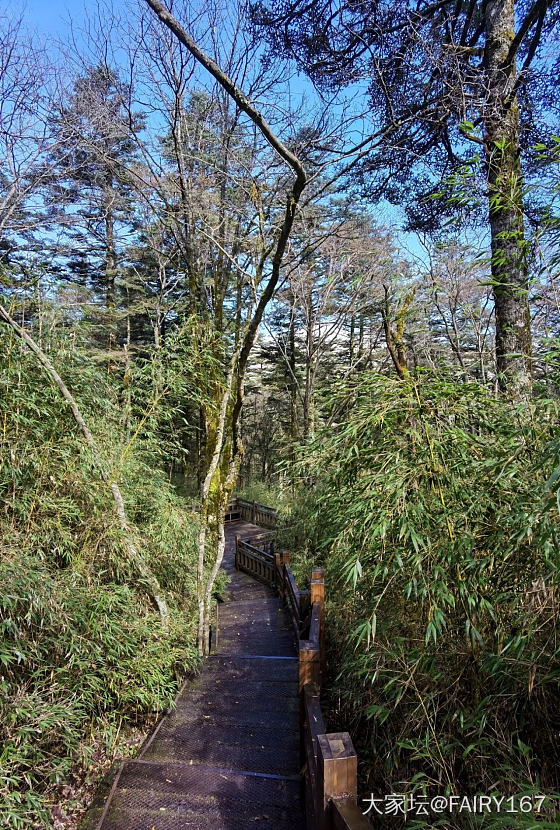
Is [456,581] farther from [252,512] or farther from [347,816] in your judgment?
[252,512]

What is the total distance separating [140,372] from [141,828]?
2.87 m

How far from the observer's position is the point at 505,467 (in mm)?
1444

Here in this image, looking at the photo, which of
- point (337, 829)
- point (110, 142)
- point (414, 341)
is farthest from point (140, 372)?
point (414, 341)

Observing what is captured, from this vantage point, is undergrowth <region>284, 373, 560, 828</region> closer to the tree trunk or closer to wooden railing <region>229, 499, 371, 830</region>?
wooden railing <region>229, 499, 371, 830</region>

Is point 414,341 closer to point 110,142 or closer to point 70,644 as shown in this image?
point 110,142

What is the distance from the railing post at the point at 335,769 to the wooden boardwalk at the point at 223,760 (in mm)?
1192

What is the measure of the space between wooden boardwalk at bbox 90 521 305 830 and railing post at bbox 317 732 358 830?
1.19 meters

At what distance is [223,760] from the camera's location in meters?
2.64

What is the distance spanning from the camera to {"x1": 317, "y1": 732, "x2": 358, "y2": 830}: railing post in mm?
1302

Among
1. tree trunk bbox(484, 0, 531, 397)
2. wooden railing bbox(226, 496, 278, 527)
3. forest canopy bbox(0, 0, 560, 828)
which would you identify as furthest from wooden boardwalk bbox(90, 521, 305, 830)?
wooden railing bbox(226, 496, 278, 527)

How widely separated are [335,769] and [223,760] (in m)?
1.77

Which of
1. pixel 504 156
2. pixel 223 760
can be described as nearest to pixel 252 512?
pixel 223 760

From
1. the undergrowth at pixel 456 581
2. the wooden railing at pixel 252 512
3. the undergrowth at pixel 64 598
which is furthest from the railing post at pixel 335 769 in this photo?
the wooden railing at pixel 252 512

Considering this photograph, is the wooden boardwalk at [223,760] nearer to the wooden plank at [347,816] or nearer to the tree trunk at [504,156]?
the wooden plank at [347,816]
